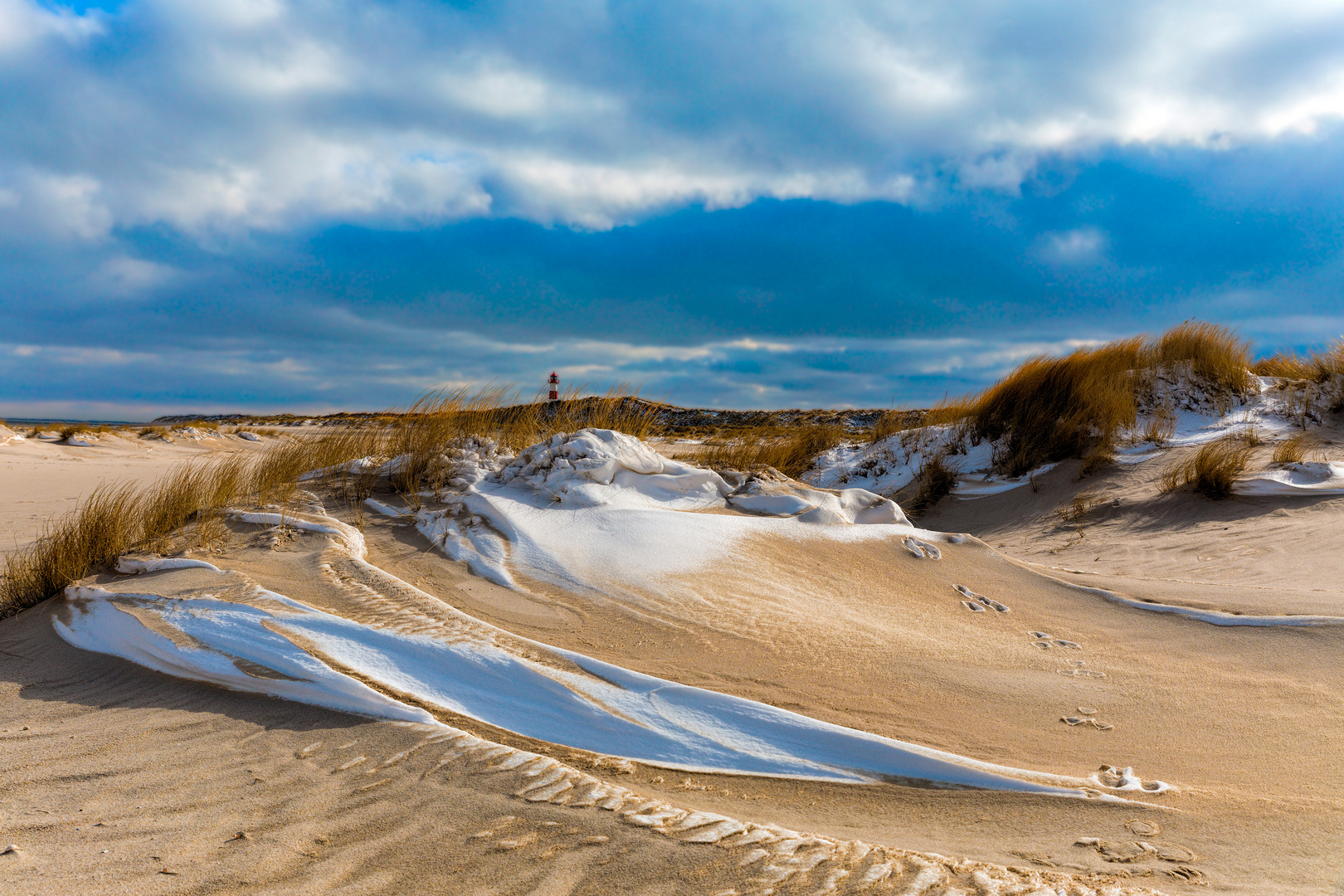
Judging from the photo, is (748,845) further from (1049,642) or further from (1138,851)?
(1049,642)

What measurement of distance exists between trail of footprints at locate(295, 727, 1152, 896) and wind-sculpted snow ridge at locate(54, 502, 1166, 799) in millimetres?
224

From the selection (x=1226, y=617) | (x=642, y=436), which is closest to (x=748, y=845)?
(x=1226, y=617)

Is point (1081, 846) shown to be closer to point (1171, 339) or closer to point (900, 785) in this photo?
point (900, 785)

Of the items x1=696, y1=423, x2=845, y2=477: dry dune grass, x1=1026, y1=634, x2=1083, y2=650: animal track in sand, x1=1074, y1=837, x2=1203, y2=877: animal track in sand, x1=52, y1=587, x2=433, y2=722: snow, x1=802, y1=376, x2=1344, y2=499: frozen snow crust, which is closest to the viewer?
x1=1074, y1=837, x2=1203, y2=877: animal track in sand

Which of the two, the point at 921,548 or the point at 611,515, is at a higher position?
the point at 611,515

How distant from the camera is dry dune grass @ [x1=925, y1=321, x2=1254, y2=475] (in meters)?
8.55

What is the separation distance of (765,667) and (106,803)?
245 cm

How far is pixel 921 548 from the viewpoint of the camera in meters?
5.02

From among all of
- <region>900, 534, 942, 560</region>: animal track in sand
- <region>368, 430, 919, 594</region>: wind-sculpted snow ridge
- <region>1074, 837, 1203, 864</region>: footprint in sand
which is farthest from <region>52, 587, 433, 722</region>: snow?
<region>900, 534, 942, 560</region>: animal track in sand

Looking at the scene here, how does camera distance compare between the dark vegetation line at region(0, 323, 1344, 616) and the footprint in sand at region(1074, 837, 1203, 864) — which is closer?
the footprint in sand at region(1074, 837, 1203, 864)

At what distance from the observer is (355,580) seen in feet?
12.9

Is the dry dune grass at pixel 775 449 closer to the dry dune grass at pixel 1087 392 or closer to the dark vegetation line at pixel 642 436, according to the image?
the dark vegetation line at pixel 642 436

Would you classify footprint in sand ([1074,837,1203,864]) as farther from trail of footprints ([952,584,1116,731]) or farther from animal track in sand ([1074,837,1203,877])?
trail of footprints ([952,584,1116,731])

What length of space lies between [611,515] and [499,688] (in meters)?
2.33
